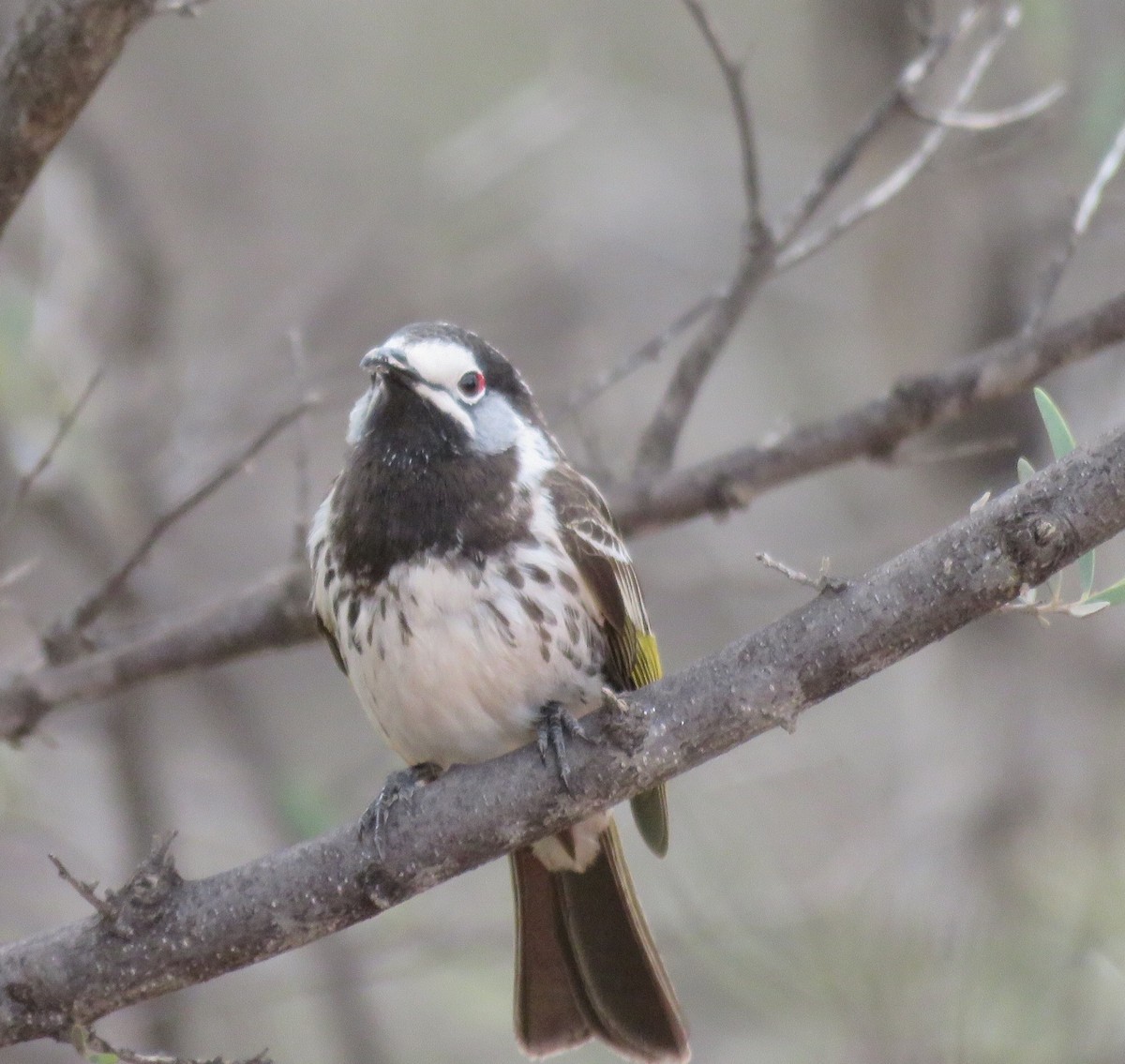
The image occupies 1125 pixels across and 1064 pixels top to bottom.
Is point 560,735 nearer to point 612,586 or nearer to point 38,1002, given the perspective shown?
point 612,586

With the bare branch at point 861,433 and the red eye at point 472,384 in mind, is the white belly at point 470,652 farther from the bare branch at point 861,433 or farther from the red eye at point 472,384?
the bare branch at point 861,433

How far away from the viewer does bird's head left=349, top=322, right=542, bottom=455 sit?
2.81 metres

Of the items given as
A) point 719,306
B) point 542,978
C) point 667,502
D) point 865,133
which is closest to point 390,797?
point 542,978

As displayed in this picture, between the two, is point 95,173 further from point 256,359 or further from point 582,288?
point 582,288

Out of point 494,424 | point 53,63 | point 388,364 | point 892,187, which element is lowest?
point 494,424

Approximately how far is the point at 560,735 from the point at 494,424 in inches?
32.1

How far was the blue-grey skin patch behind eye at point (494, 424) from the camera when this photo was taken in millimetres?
2896

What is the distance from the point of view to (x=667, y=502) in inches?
131

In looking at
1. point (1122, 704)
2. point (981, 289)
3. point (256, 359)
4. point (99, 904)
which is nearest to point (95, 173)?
point (256, 359)

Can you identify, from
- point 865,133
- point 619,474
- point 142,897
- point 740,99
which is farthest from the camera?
point 619,474

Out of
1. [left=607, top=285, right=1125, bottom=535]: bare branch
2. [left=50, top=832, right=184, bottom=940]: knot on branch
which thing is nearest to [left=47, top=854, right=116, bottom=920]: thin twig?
[left=50, top=832, right=184, bottom=940]: knot on branch

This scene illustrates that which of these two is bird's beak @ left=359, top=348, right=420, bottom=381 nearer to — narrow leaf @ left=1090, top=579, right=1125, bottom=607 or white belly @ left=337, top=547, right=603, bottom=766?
white belly @ left=337, top=547, right=603, bottom=766

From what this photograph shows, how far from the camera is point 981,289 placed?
15.2 ft

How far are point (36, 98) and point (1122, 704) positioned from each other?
3.55 meters
